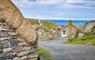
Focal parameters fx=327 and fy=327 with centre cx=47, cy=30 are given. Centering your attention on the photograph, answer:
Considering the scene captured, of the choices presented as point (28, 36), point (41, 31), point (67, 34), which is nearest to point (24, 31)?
point (28, 36)

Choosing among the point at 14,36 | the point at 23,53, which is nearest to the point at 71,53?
the point at 23,53

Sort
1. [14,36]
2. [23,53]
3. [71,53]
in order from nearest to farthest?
[14,36] < [23,53] < [71,53]

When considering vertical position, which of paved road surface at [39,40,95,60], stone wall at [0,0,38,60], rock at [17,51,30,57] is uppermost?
stone wall at [0,0,38,60]

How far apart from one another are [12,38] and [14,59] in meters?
0.79

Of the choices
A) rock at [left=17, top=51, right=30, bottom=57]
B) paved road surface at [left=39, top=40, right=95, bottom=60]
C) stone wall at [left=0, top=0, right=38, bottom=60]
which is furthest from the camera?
paved road surface at [left=39, top=40, right=95, bottom=60]

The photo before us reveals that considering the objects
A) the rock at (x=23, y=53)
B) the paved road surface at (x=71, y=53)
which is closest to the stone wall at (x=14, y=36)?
the rock at (x=23, y=53)

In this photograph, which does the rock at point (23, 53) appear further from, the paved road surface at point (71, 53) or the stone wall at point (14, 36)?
the paved road surface at point (71, 53)

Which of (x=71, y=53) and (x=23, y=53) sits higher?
(x=23, y=53)

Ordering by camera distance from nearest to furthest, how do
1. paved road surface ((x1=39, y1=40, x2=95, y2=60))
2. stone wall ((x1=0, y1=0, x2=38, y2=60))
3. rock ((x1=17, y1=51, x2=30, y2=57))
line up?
stone wall ((x1=0, y1=0, x2=38, y2=60))
rock ((x1=17, y1=51, x2=30, y2=57))
paved road surface ((x1=39, y1=40, x2=95, y2=60))

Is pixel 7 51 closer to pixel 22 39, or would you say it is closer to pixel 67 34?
pixel 22 39

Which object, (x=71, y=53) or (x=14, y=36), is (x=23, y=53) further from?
(x=71, y=53)

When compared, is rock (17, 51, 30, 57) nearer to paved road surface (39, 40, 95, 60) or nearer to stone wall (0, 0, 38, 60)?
stone wall (0, 0, 38, 60)

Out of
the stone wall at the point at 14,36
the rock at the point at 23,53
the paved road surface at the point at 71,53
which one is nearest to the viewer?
the stone wall at the point at 14,36

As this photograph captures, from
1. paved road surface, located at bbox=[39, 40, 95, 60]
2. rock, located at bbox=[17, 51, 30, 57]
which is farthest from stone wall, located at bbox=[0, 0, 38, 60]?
paved road surface, located at bbox=[39, 40, 95, 60]
